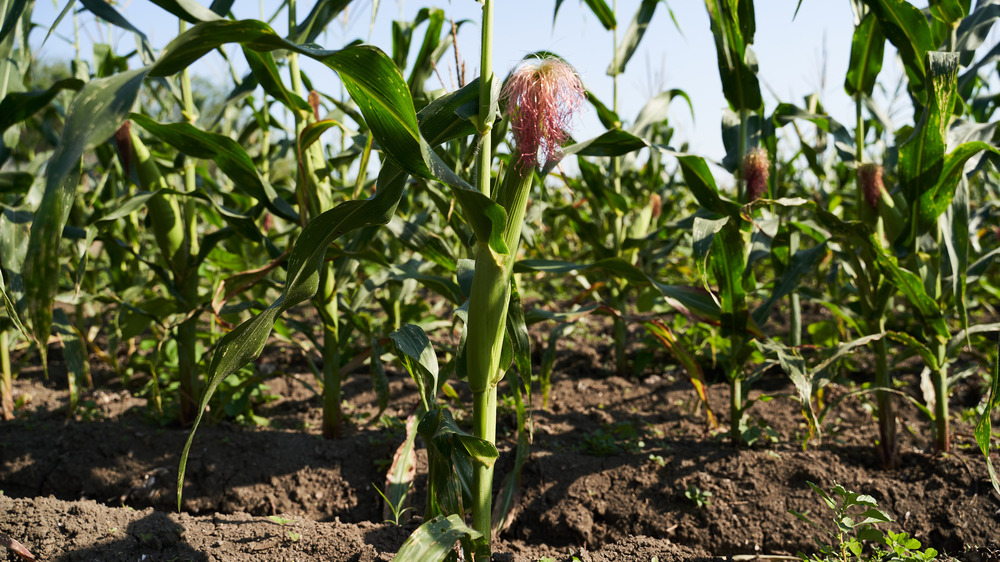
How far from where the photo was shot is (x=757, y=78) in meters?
2.07

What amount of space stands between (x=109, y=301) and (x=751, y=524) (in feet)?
8.10

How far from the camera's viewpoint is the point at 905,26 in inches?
68.9

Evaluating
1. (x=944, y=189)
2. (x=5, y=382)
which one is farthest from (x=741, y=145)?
(x=5, y=382)

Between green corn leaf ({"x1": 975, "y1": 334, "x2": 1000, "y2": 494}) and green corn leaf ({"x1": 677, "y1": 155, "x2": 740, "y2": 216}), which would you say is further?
green corn leaf ({"x1": 677, "y1": 155, "x2": 740, "y2": 216})

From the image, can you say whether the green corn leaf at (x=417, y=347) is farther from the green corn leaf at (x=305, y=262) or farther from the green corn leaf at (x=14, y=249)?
the green corn leaf at (x=14, y=249)

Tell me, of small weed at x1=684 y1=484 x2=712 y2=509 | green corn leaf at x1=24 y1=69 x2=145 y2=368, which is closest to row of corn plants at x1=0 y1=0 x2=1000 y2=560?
green corn leaf at x1=24 y1=69 x2=145 y2=368

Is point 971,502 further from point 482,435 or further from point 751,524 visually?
point 482,435

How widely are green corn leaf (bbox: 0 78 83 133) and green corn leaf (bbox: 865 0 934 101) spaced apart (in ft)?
7.53

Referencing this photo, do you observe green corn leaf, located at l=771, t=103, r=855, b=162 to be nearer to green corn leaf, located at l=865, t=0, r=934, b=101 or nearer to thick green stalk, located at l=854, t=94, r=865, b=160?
thick green stalk, located at l=854, t=94, r=865, b=160

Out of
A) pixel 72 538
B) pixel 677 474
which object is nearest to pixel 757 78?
pixel 677 474

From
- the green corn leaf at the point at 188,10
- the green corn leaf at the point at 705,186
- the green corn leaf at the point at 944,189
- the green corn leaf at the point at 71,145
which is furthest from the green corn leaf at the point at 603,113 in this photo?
the green corn leaf at the point at 71,145

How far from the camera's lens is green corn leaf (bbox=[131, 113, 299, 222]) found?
1.73 metres

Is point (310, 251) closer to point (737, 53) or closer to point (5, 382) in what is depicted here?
point (737, 53)

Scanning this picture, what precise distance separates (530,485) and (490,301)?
1103 mm
